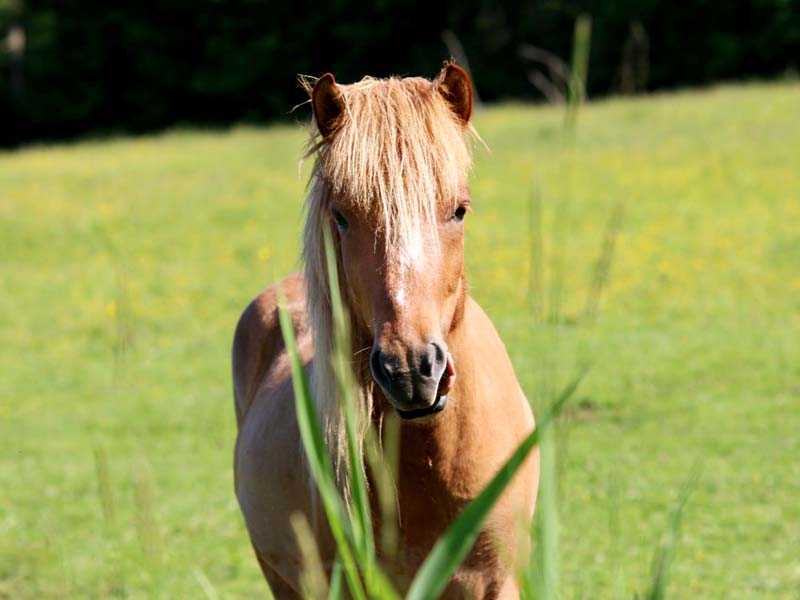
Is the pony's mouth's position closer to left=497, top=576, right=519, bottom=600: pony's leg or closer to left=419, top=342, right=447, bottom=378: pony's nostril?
left=419, top=342, right=447, bottom=378: pony's nostril

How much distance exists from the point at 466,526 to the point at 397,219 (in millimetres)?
1387

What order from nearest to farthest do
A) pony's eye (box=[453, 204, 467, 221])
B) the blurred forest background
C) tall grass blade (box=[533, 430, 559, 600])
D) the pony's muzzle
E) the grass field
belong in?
tall grass blade (box=[533, 430, 559, 600]), the pony's muzzle, pony's eye (box=[453, 204, 467, 221]), the grass field, the blurred forest background

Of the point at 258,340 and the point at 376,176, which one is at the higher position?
the point at 376,176

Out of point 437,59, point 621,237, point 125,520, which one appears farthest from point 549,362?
point 437,59

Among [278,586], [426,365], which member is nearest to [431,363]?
[426,365]

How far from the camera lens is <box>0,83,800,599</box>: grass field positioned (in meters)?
5.40

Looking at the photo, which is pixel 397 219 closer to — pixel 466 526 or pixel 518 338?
pixel 466 526

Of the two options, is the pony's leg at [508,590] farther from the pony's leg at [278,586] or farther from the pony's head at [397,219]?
the pony's leg at [278,586]

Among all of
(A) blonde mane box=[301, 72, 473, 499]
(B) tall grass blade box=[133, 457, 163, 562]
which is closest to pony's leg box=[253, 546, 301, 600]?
(A) blonde mane box=[301, 72, 473, 499]

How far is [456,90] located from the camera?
2.84 metres

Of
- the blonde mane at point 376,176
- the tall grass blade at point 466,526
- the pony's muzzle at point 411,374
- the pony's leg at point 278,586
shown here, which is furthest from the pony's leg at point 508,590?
the tall grass blade at point 466,526

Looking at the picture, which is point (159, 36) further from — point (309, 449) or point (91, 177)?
point (309, 449)

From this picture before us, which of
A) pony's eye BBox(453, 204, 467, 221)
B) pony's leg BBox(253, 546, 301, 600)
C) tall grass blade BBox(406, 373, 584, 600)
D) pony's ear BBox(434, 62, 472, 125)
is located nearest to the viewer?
tall grass blade BBox(406, 373, 584, 600)

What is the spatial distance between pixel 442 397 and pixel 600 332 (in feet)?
27.2
